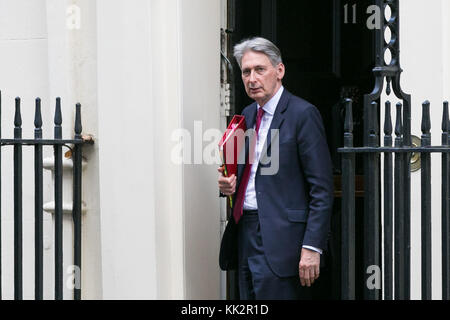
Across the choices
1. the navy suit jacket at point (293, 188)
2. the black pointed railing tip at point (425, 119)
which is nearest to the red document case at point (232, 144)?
the navy suit jacket at point (293, 188)

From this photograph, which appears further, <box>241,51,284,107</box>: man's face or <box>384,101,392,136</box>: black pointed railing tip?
<box>241,51,284,107</box>: man's face

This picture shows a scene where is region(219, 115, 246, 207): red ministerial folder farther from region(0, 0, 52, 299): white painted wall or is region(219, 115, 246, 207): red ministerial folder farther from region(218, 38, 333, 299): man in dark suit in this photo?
region(0, 0, 52, 299): white painted wall

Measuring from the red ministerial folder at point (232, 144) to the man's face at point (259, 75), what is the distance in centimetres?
17

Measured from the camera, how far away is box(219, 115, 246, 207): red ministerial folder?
483 cm

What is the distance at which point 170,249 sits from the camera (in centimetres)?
521

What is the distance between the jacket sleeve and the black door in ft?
4.89

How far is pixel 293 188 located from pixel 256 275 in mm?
441

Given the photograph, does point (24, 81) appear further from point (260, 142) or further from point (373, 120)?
point (373, 120)

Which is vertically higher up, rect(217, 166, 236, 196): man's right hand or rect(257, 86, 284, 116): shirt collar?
rect(257, 86, 284, 116): shirt collar

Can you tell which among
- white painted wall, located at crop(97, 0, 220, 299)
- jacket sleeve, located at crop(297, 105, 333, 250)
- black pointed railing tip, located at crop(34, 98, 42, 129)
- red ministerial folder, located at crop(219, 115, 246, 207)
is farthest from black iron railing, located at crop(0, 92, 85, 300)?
jacket sleeve, located at crop(297, 105, 333, 250)

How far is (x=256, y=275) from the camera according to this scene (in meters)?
4.77

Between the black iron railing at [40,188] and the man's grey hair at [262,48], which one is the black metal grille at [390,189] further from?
the black iron railing at [40,188]

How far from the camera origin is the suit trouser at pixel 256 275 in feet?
15.6

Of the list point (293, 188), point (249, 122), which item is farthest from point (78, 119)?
point (293, 188)
